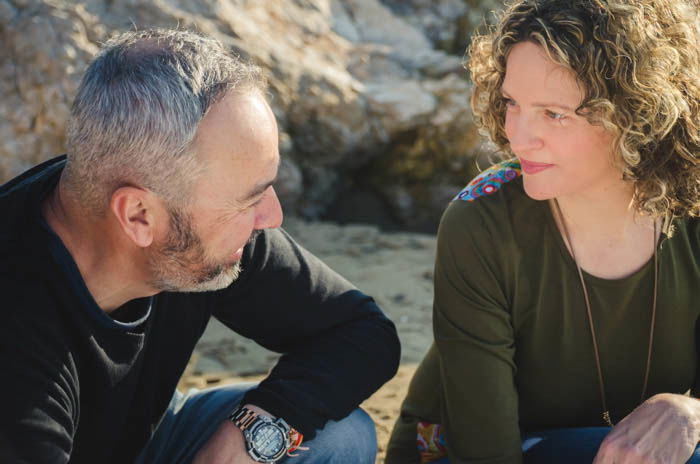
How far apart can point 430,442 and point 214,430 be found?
0.65m

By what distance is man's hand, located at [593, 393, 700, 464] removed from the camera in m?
2.07

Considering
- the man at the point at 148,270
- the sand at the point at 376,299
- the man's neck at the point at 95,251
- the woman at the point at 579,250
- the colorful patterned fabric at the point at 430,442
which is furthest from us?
the sand at the point at 376,299

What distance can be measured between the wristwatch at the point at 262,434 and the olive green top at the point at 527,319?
47 cm

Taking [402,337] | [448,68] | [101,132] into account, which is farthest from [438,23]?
[101,132]

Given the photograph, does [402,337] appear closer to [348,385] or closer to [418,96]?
[348,385]

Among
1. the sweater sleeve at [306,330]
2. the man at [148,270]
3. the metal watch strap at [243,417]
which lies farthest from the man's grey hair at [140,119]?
the metal watch strap at [243,417]

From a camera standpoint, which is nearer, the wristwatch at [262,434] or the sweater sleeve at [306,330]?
the wristwatch at [262,434]

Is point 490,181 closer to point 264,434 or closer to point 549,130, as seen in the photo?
point 549,130

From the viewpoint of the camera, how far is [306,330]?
2.38m

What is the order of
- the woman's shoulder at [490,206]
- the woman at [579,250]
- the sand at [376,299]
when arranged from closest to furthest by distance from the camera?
the woman at [579,250] → the woman's shoulder at [490,206] → the sand at [376,299]

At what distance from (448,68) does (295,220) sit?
1.61 meters

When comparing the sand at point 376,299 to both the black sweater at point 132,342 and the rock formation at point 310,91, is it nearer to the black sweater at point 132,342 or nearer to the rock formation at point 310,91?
the rock formation at point 310,91

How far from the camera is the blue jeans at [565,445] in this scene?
225 centimetres

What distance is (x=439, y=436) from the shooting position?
8.30 ft
